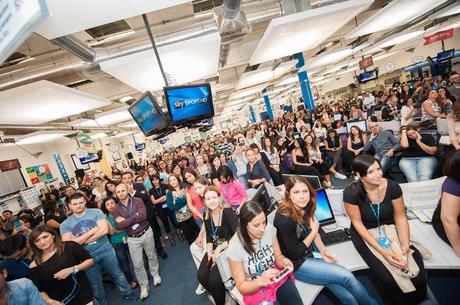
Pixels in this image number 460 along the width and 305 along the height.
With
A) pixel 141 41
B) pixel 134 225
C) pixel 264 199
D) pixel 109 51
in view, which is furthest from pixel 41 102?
pixel 264 199

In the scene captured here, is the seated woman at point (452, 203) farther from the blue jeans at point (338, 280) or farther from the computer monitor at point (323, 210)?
the computer monitor at point (323, 210)

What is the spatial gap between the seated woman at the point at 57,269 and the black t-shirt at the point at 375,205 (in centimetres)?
303

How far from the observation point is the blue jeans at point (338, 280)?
2.09 meters

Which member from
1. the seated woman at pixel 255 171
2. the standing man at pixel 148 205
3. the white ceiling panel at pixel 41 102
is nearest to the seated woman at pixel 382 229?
the seated woman at pixel 255 171

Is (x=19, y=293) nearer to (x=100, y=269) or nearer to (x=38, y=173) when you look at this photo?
(x=100, y=269)

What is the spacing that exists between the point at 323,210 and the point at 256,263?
116 centimetres

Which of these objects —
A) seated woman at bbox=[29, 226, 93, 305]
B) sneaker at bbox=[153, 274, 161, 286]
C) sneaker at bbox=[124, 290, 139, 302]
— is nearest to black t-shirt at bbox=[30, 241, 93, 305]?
seated woman at bbox=[29, 226, 93, 305]

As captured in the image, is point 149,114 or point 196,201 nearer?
point 196,201

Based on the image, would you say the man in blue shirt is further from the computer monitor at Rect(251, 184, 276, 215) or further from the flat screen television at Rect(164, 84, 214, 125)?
the flat screen television at Rect(164, 84, 214, 125)

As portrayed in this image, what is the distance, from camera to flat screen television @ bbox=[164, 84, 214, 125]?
3670mm

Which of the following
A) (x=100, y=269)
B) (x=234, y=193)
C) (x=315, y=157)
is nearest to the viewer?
(x=100, y=269)

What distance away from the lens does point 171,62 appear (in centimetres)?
397

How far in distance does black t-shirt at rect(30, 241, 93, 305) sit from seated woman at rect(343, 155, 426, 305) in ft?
10.1

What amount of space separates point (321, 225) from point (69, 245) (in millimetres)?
3015
